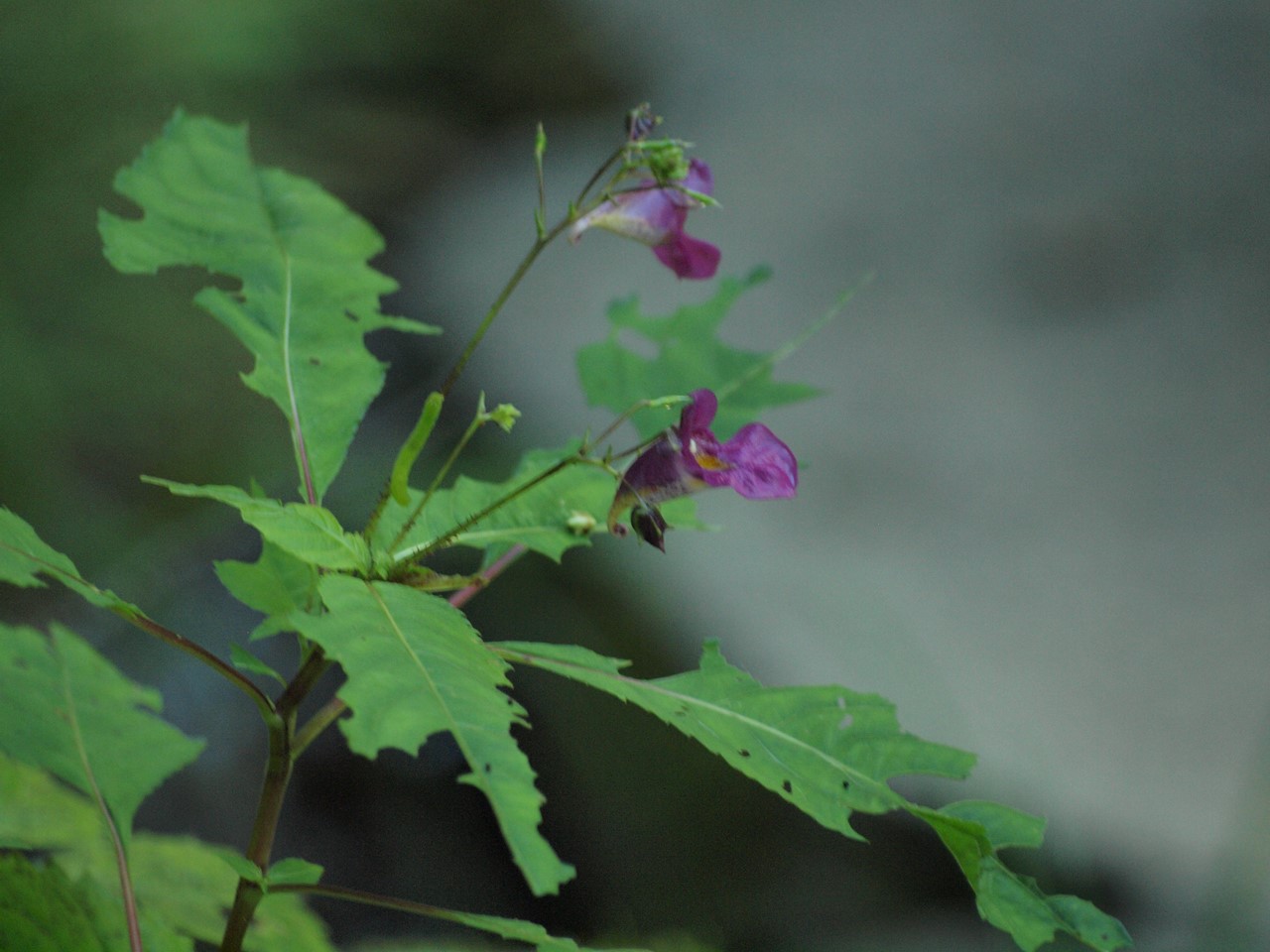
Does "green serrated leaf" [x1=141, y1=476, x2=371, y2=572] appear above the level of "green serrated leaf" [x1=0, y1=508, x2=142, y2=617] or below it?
above

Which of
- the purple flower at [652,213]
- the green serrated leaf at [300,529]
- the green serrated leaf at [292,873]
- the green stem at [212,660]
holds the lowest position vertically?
the green serrated leaf at [292,873]

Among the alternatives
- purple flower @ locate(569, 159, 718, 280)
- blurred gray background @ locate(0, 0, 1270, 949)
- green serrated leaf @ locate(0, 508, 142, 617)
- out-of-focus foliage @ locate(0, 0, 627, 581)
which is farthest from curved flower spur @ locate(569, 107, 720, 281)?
out-of-focus foliage @ locate(0, 0, 627, 581)

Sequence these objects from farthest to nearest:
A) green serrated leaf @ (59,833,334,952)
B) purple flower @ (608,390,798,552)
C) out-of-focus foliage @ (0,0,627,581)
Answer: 1. out-of-focus foliage @ (0,0,627,581)
2. green serrated leaf @ (59,833,334,952)
3. purple flower @ (608,390,798,552)

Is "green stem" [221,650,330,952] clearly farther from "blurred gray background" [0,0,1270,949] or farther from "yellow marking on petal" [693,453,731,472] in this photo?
"blurred gray background" [0,0,1270,949]

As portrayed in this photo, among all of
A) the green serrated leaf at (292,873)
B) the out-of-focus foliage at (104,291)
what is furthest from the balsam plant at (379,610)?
the out-of-focus foliage at (104,291)

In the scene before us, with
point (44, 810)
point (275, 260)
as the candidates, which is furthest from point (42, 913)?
point (275, 260)

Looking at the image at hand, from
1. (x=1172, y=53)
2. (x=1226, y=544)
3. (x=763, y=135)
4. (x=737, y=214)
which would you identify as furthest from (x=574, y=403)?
(x=1172, y=53)

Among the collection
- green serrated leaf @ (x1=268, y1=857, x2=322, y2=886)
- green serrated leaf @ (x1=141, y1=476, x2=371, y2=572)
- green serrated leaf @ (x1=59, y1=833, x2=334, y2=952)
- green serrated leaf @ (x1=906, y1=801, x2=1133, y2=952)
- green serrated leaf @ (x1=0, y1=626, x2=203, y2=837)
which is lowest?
green serrated leaf @ (x1=59, y1=833, x2=334, y2=952)

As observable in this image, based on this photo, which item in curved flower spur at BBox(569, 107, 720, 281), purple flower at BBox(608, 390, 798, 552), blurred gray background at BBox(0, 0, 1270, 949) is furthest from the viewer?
blurred gray background at BBox(0, 0, 1270, 949)

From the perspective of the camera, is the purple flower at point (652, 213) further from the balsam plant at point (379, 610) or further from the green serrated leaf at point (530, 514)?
the green serrated leaf at point (530, 514)
